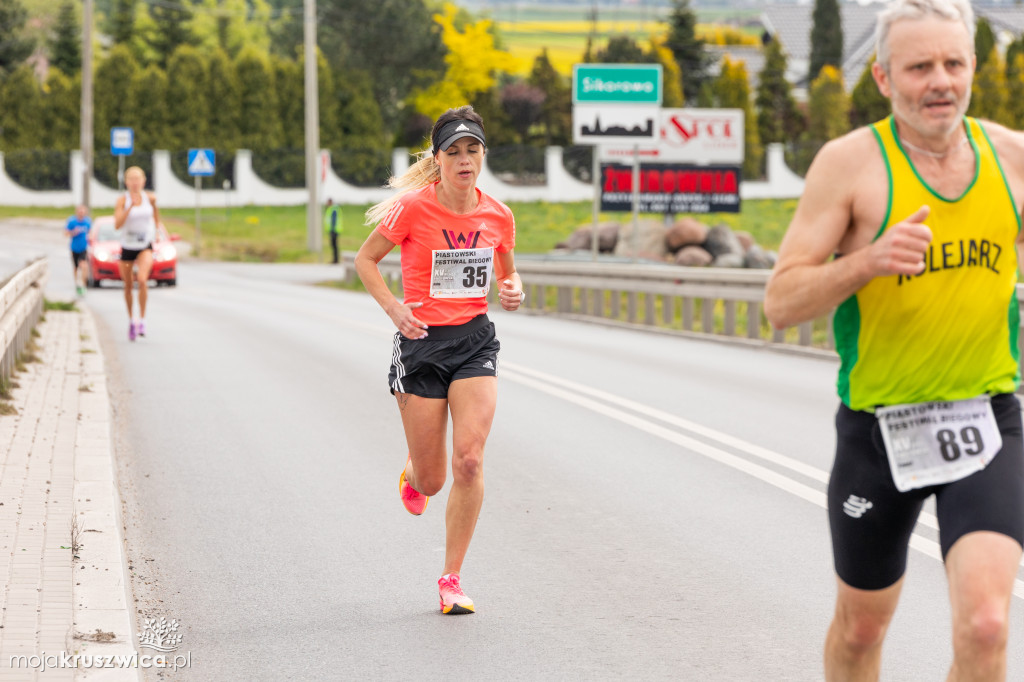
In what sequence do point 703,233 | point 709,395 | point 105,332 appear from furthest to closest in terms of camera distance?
point 703,233
point 105,332
point 709,395

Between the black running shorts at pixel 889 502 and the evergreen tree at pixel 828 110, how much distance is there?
76.8 m

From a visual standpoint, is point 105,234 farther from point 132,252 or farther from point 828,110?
point 828,110

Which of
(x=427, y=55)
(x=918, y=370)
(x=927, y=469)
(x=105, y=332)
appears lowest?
(x=105, y=332)

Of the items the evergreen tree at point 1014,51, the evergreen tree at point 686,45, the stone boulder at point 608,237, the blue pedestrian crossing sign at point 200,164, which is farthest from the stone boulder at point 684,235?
the evergreen tree at point 686,45

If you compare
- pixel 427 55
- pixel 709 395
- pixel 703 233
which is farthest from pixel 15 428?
pixel 427 55

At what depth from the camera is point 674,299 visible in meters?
22.4

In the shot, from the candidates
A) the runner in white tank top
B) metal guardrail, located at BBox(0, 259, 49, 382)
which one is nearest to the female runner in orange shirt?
metal guardrail, located at BBox(0, 259, 49, 382)

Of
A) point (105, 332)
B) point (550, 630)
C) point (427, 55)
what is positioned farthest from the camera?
point (427, 55)

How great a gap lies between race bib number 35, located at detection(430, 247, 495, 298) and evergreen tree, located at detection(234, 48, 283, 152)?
64273 millimetres

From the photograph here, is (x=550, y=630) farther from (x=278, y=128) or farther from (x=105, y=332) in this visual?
(x=278, y=128)

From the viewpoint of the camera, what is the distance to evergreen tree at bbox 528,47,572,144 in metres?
82.9

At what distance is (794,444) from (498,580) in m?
4.13

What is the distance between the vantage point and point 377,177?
67.8 metres

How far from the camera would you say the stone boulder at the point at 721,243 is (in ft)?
115
